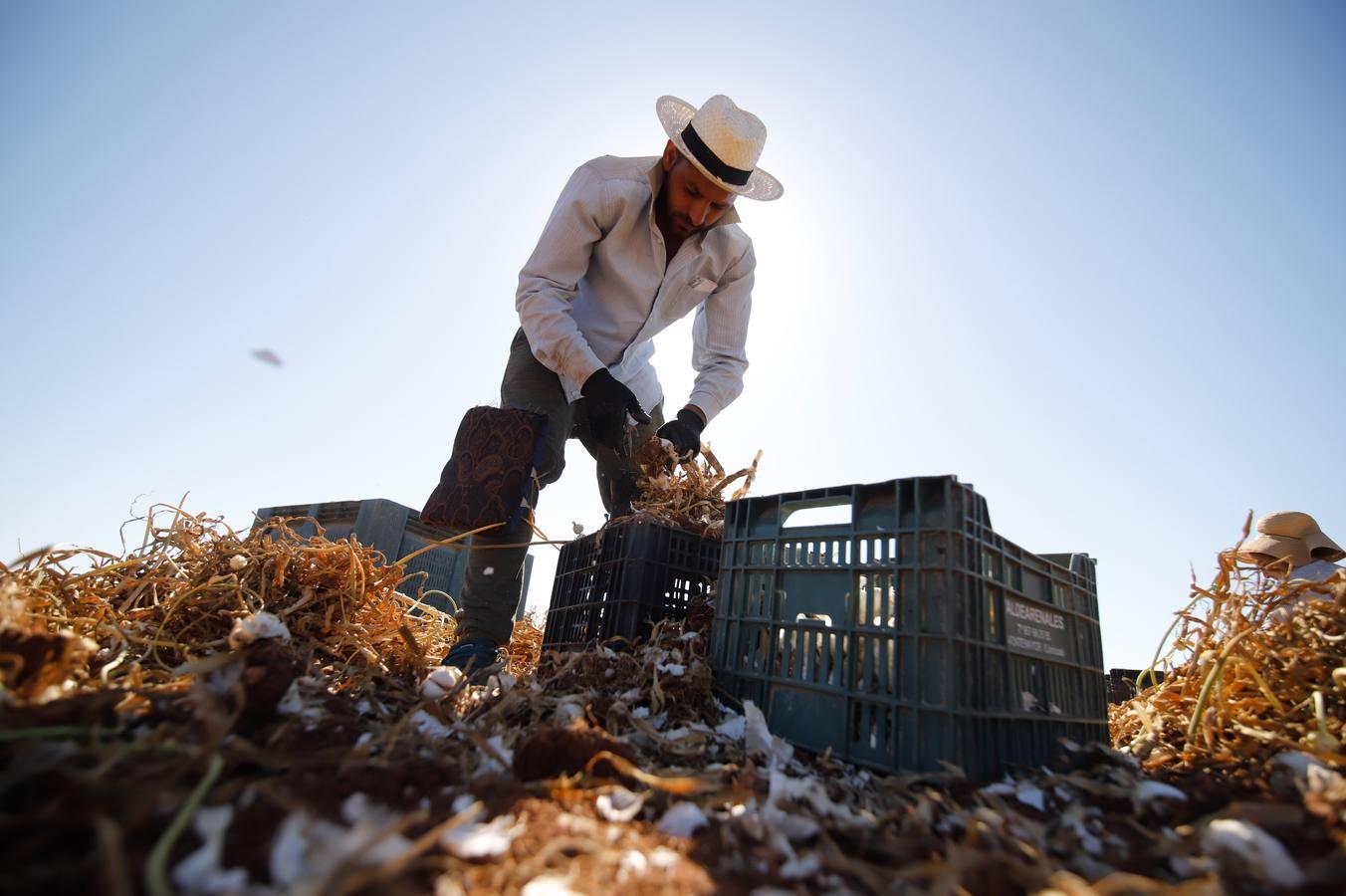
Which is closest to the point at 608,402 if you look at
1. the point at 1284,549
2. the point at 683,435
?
the point at 683,435

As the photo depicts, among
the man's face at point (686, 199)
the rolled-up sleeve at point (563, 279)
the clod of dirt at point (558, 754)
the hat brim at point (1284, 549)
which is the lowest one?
the clod of dirt at point (558, 754)

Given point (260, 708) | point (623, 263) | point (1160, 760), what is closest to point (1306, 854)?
point (1160, 760)

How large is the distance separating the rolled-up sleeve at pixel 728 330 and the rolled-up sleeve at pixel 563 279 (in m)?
0.80

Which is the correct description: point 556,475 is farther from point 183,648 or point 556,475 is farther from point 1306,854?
point 1306,854

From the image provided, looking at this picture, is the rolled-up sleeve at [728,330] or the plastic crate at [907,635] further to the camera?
the rolled-up sleeve at [728,330]

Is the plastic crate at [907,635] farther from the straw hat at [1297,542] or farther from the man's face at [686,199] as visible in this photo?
the straw hat at [1297,542]

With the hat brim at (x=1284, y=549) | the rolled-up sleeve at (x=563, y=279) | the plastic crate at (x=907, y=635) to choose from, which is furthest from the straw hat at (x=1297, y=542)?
the rolled-up sleeve at (x=563, y=279)

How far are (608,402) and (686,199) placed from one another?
1.06 meters

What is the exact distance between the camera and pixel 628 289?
3.23 meters

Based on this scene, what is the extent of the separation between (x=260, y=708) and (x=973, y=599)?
59.1 inches

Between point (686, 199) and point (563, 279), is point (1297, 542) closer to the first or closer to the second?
point (686, 199)

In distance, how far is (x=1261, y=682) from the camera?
1.64m

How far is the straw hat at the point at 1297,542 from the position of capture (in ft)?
10.2

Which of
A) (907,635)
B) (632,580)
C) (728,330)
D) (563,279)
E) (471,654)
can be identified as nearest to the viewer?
(907,635)
